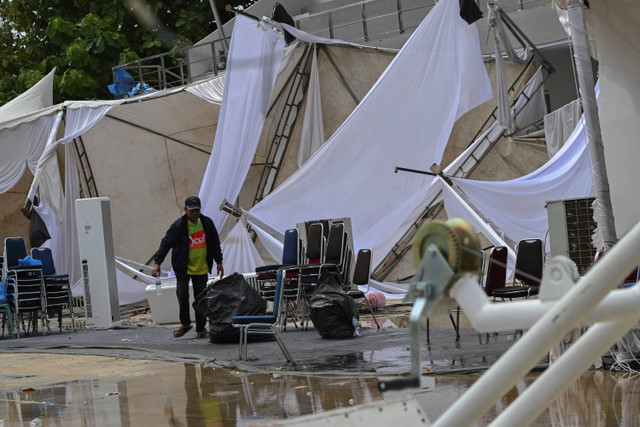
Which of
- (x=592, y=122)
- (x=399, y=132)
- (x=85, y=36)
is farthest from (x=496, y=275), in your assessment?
(x=85, y=36)

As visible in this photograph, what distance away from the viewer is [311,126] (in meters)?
14.8

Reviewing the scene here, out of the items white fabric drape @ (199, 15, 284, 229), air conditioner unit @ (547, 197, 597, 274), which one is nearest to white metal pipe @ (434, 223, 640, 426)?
air conditioner unit @ (547, 197, 597, 274)

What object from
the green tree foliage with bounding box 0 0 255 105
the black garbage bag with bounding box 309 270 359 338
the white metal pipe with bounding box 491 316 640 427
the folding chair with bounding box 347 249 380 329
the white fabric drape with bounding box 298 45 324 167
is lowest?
the black garbage bag with bounding box 309 270 359 338

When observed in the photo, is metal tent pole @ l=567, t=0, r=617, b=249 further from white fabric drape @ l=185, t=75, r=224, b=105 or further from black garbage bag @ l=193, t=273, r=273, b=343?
white fabric drape @ l=185, t=75, r=224, b=105

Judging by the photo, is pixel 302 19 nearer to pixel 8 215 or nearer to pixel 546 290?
pixel 8 215

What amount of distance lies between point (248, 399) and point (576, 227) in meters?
2.90

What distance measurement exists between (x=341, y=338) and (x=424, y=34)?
4961 millimetres

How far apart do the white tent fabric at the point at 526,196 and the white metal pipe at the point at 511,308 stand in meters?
9.98

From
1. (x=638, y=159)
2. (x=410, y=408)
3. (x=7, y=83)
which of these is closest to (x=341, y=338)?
(x=638, y=159)

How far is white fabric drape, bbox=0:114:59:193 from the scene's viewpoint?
1543 centimetres

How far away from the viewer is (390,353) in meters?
7.25

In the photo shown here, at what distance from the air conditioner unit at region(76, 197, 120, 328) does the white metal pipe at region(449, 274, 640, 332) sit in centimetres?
1053

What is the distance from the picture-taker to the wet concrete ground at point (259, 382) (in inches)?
198

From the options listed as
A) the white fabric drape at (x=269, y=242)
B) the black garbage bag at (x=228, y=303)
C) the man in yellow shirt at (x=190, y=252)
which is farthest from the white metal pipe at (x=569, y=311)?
the white fabric drape at (x=269, y=242)
